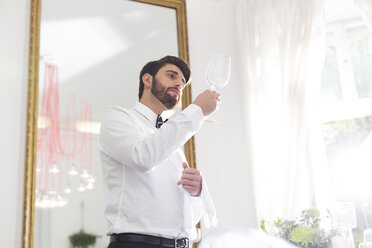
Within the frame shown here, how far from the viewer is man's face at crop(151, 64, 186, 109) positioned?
1.62 metres

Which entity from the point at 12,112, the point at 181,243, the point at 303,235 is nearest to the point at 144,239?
the point at 181,243

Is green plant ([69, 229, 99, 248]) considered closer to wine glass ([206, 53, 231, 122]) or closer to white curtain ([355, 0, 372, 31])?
wine glass ([206, 53, 231, 122])

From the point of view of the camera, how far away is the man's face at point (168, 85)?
162 centimetres

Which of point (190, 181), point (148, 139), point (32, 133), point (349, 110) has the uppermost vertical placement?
point (349, 110)

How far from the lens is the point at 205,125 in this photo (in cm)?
289

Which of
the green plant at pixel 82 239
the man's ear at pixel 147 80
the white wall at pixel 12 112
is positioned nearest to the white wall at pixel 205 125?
the white wall at pixel 12 112

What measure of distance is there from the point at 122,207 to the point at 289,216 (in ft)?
4.70

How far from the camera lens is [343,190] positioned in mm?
2705

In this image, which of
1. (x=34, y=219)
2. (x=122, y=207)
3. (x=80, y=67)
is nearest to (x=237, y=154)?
(x=80, y=67)

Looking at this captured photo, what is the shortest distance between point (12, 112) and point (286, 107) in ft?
4.98

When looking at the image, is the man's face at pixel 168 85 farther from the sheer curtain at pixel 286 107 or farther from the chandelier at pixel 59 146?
the sheer curtain at pixel 286 107

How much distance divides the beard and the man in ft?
0.40

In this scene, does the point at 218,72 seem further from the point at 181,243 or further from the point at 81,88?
the point at 81,88

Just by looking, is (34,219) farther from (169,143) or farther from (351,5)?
(351,5)
